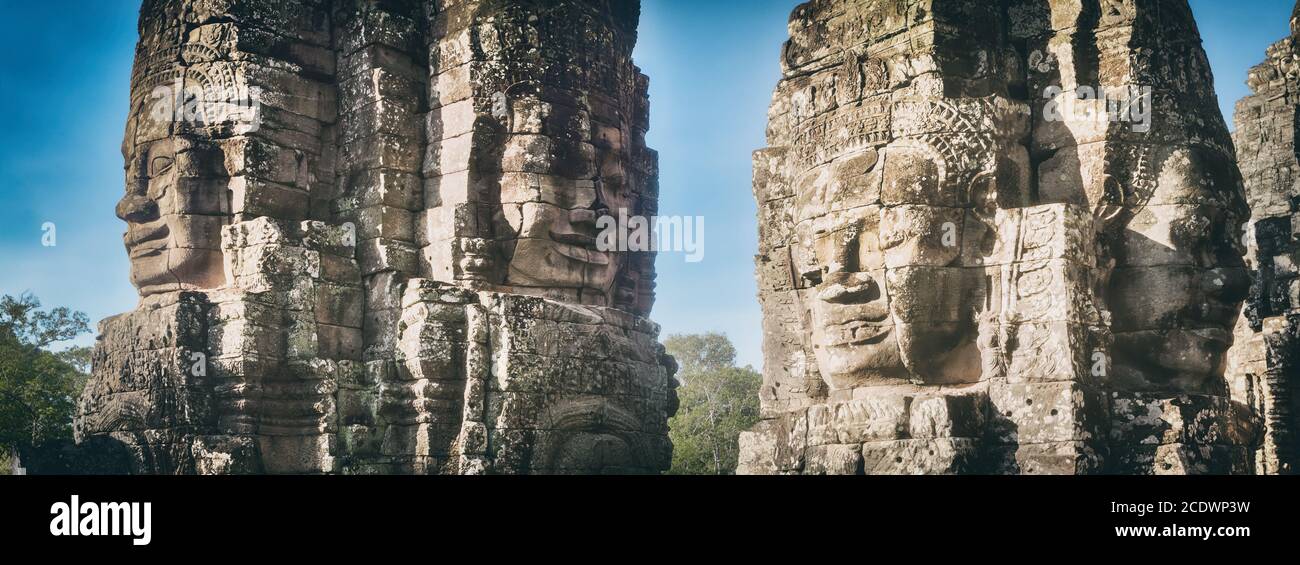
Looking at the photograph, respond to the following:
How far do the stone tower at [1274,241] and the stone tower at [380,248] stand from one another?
5.97m

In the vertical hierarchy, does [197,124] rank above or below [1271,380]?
above

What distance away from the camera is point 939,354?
10.0 meters

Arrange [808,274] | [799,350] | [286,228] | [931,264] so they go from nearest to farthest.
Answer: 1. [931,264]
2. [808,274]
3. [799,350]
4. [286,228]

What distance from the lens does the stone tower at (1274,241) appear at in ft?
46.3

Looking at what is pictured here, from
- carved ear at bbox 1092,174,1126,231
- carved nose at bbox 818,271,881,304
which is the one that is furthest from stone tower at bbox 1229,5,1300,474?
carved nose at bbox 818,271,881,304

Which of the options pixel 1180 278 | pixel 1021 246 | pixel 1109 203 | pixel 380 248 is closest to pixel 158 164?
pixel 380 248

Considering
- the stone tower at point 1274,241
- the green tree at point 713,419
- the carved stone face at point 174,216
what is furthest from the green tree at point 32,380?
the stone tower at point 1274,241

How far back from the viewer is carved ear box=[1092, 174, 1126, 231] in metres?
9.98

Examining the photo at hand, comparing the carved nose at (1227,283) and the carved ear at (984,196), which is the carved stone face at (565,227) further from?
the carved nose at (1227,283)

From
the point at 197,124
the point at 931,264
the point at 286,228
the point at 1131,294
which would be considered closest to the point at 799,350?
the point at 931,264

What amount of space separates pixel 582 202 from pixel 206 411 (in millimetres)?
4070

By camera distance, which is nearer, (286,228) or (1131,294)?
(1131,294)

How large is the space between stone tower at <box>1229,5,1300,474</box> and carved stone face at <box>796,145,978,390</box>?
16.2ft
